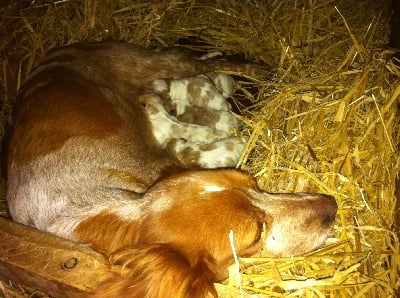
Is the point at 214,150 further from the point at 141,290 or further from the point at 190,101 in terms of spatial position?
the point at 141,290

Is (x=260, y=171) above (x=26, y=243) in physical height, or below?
below

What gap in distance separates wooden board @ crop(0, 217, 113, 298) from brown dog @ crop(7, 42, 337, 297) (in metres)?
0.10

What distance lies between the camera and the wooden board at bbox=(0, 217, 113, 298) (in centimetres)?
220

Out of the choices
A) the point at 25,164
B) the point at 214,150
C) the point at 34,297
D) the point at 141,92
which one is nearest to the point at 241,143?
the point at 214,150

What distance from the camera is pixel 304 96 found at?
148 inches

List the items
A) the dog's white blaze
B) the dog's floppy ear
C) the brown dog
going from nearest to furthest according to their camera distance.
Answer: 1. the dog's floppy ear
2. the brown dog
3. the dog's white blaze

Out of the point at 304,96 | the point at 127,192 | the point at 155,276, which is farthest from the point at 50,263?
the point at 304,96

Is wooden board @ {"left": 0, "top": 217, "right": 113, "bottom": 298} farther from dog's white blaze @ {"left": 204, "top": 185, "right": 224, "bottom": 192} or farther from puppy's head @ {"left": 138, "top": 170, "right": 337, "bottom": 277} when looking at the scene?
dog's white blaze @ {"left": 204, "top": 185, "right": 224, "bottom": 192}

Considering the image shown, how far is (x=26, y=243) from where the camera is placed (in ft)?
7.88

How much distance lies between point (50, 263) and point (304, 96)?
8.11 feet

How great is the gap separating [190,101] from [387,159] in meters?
2.00

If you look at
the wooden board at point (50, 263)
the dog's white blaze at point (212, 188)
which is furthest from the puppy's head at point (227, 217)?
the wooden board at point (50, 263)

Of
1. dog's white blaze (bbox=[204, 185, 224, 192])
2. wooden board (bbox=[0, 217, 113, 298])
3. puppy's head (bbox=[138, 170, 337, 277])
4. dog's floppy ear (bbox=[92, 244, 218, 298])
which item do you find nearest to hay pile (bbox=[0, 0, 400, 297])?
puppy's head (bbox=[138, 170, 337, 277])

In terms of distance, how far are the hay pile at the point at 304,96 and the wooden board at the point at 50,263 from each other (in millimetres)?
730
